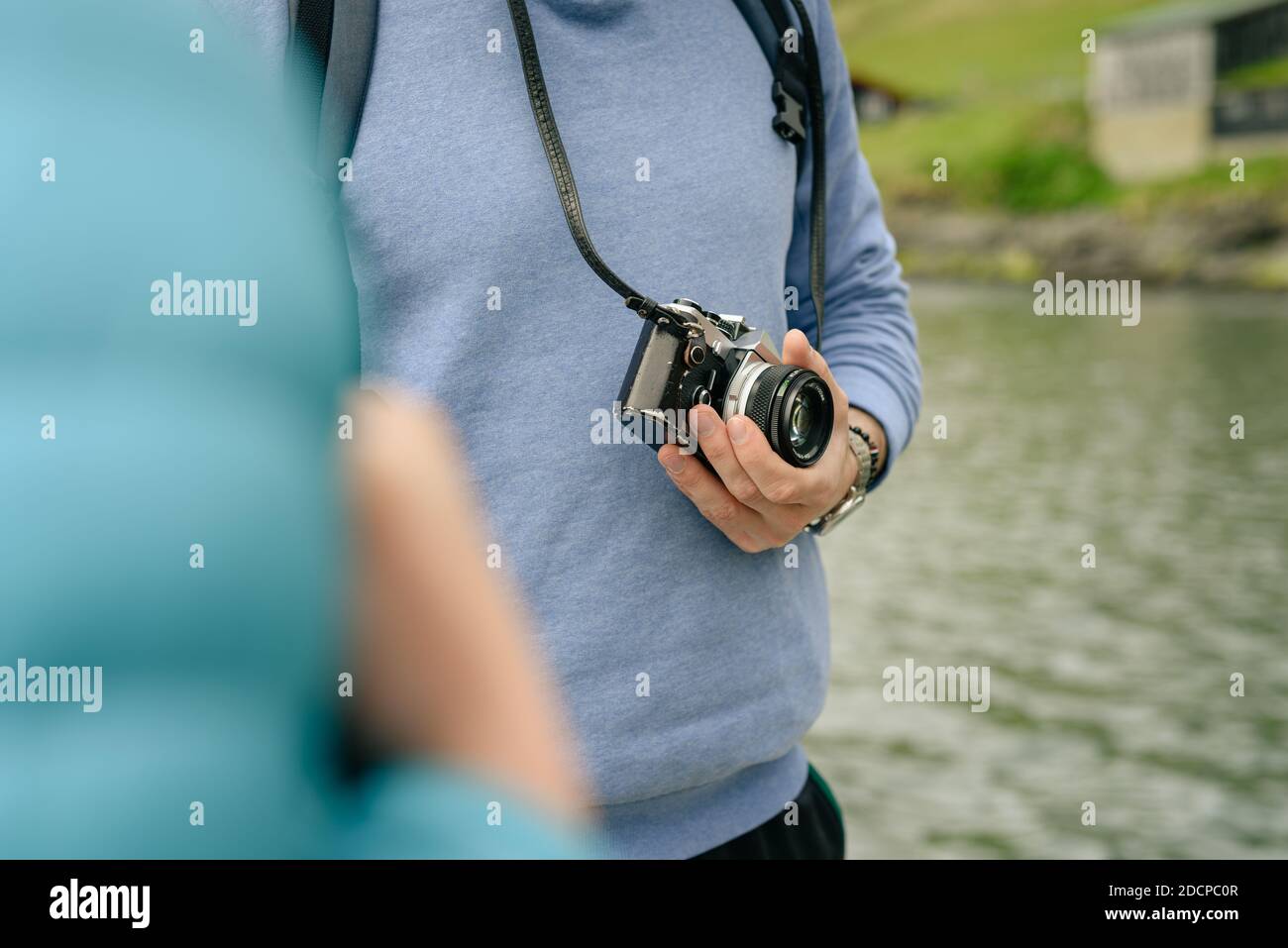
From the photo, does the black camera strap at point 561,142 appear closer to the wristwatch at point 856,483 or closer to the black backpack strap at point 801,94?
the black backpack strap at point 801,94

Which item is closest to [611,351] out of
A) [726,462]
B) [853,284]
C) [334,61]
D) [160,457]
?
[726,462]

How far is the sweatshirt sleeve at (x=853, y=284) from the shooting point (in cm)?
179

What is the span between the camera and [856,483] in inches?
67.7

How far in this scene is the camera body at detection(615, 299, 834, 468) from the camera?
1.42 m

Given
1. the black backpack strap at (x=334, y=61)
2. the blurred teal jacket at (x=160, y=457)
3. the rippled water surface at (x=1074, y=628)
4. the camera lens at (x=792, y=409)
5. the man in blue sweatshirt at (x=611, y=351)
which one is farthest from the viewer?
the rippled water surface at (x=1074, y=628)

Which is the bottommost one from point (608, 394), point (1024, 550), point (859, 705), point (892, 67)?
point (859, 705)

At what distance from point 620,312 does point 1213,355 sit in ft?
56.0

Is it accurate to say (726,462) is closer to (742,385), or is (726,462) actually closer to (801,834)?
(742,385)

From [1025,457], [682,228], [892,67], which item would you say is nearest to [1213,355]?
[1025,457]

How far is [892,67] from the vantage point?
5434cm

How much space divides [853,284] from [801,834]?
0.72 meters

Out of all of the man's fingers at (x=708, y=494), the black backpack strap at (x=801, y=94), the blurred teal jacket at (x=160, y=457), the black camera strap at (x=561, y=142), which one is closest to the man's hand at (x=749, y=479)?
the man's fingers at (x=708, y=494)
